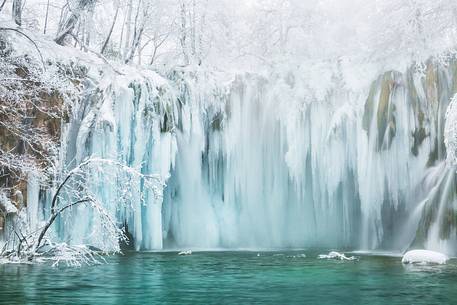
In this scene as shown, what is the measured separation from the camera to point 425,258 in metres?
14.9

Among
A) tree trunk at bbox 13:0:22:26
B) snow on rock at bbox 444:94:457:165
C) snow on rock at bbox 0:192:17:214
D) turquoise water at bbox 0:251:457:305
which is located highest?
tree trunk at bbox 13:0:22:26

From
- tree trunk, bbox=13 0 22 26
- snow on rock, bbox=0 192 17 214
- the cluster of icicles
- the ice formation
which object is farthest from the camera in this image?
the cluster of icicles

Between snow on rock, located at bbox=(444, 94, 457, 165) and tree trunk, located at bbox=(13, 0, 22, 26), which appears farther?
tree trunk, located at bbox=(13, 0, 22, 26)

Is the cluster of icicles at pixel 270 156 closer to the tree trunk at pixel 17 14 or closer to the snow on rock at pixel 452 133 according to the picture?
the tree trunk at pixel 17 14

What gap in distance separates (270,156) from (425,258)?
9409mm

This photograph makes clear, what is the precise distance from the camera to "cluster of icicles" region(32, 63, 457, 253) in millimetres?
19500

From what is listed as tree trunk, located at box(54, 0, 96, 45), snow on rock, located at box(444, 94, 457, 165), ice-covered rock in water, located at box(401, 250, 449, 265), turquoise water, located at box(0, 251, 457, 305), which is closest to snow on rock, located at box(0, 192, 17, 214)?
turquoise water, located at box(0, 251, 457, 305)

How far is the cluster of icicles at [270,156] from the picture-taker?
1950 centimetres

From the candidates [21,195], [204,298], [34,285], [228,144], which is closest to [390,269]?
[204,298]

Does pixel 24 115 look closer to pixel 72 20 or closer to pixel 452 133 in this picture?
pixel 72 20

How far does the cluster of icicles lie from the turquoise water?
4680 mm

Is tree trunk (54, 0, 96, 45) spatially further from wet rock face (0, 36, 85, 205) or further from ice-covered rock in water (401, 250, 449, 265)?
ice-covered rock in water (401, 250, 449, 265)

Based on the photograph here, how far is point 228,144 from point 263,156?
1426 mm

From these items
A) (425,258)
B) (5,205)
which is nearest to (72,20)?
(5,205)
